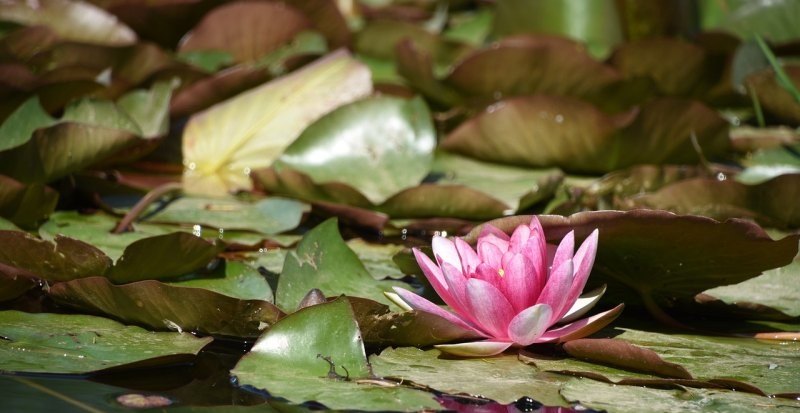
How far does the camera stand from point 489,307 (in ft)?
3.41

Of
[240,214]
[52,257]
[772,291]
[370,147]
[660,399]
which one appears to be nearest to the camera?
[660,399]

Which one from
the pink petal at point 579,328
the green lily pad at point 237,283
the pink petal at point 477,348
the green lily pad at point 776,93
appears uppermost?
the green lily pad at point 776,93

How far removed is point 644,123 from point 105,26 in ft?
3.73

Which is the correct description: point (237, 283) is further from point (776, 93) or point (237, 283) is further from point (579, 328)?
point (776, 93)

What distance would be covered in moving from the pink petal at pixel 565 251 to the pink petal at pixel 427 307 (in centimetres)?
11

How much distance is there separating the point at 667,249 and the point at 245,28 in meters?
1.35

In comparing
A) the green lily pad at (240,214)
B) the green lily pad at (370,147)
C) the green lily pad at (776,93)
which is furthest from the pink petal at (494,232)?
the green lily pad at (776,93)

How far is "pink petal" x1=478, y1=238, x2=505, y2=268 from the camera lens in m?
1.08

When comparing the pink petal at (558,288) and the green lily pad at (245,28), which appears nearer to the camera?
the pink petal at (558,288)

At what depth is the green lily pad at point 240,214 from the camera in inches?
59.1

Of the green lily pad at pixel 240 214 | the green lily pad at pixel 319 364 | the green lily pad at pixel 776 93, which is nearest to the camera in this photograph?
the green lily pad at pixel 319 364

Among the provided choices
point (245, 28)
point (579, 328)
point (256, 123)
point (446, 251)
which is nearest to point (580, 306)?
point (579, 328)

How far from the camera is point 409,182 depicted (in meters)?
1.67

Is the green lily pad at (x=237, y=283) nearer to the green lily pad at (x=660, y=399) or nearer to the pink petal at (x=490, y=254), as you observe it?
the pink petal at (x=490, y=254)
